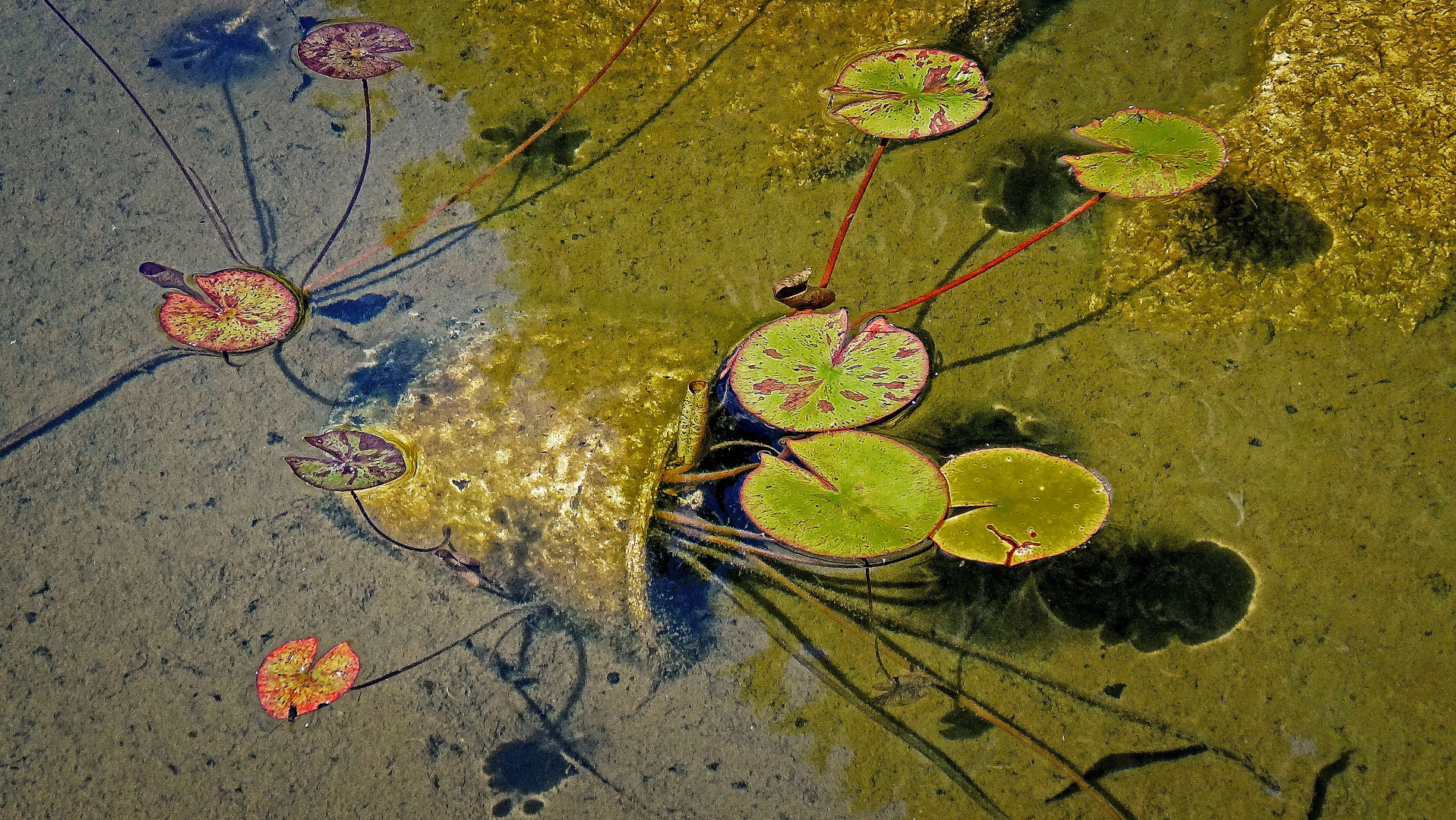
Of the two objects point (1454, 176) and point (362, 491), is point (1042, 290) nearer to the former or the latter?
point (1454, 176)

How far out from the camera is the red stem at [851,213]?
243 cm

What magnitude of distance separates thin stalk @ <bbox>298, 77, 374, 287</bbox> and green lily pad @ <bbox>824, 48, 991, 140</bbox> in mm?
1480

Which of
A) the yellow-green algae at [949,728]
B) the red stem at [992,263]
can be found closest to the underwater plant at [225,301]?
the red stem at [992,263]

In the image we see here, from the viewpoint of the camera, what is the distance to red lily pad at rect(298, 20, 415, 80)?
2863mm

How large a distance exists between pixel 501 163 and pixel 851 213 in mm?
1106

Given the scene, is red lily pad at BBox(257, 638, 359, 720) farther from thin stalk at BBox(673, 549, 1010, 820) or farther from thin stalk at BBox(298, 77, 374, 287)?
thin stalk at BBox(298, 77, 374, 287)

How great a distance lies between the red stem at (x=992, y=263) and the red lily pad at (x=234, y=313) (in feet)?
5.23

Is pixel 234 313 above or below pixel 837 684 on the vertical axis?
above

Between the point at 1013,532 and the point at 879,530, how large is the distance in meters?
0.31

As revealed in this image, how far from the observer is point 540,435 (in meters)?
2.21

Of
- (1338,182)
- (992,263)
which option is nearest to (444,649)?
(992,263)

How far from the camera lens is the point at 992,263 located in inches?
95.5

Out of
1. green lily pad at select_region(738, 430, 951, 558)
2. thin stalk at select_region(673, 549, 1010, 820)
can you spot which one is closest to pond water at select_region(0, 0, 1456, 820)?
thin stalk at select_region(673, 549, 1010, 820)

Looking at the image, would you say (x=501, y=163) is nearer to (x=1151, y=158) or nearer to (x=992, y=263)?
(x=992, y=263)
